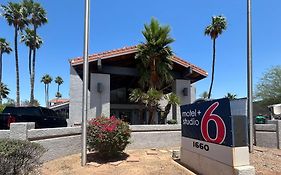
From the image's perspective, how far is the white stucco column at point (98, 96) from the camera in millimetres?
14469

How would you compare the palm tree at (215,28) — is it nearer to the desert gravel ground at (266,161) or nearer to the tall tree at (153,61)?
the tall tree at (153,61)

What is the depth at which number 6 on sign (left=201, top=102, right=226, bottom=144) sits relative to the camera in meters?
6.41

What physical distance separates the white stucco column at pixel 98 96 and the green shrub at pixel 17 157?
25.4 feet

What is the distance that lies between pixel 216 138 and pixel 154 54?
8.80 metres

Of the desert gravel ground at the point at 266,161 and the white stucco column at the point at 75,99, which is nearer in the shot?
the desert gravel ground at the point at 266,161

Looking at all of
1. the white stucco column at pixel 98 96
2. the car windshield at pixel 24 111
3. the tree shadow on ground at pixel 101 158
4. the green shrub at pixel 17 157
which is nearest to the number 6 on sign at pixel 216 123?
the tree shadow on ground at pixel 101 158

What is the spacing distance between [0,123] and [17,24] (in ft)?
85.9

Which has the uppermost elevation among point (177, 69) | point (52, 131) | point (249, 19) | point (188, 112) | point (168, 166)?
point (249, 19)

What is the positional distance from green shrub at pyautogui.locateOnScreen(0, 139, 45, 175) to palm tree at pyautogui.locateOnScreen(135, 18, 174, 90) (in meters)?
9.24

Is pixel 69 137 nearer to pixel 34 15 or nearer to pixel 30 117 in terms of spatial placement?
pixel 30 117

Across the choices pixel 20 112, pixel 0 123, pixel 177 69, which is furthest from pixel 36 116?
pixel 177 69

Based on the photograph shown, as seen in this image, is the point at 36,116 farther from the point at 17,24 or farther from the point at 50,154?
the point at 17,24

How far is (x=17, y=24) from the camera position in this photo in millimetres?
33312

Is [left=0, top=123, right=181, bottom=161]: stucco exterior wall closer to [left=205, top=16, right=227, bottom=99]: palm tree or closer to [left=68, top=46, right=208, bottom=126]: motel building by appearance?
[left=68, top=46, right=208, bottom=126]: motel building
